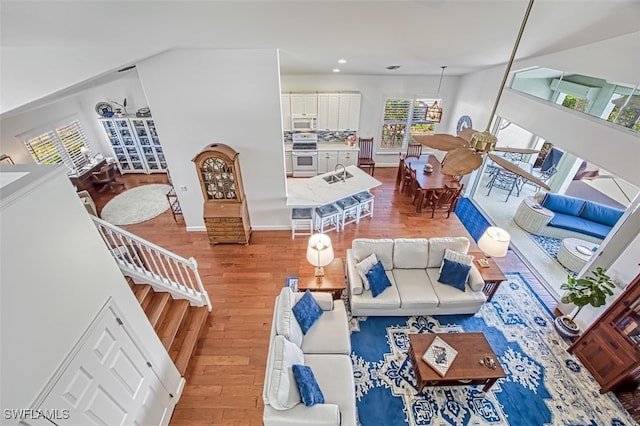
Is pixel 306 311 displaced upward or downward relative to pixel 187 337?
upward

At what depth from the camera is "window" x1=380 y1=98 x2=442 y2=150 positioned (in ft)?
26.7

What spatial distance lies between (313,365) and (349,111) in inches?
262

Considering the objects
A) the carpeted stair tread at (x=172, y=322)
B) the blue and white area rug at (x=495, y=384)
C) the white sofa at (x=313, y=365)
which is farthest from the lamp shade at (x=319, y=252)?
the carpeted stair tread at (x=172, y=322)

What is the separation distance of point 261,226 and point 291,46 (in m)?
3.63

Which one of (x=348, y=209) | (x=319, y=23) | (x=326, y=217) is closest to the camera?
(x=319, y=23)

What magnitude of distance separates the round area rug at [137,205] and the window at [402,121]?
6763mm

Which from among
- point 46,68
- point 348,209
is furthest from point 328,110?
point 46,68

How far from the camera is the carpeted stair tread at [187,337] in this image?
360 cm

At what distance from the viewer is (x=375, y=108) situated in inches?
319

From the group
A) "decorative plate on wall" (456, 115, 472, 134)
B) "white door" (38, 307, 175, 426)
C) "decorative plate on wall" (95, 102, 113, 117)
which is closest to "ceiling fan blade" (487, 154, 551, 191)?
"white door" (38, 307, 175, 426)

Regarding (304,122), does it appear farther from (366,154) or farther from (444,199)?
(444,199)

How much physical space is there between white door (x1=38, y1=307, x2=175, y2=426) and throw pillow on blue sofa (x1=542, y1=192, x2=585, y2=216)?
8.01 m

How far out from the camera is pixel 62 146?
7359 mm

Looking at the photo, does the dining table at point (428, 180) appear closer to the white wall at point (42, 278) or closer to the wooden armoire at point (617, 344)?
the wooden armoire at point (617, 344)
